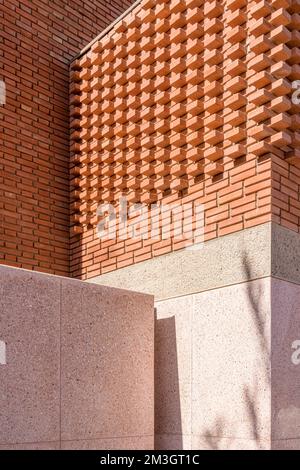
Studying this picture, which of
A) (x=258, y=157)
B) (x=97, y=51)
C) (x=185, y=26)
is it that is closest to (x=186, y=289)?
(x=258, y=157)

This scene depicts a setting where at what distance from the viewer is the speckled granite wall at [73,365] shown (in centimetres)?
473

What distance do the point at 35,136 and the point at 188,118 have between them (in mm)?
2369

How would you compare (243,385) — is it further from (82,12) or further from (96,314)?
(82,12)

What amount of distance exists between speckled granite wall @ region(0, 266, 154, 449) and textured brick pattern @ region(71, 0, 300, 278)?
1.03 metres

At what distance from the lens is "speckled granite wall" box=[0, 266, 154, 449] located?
4730 millimetres

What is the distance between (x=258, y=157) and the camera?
538 centimetres

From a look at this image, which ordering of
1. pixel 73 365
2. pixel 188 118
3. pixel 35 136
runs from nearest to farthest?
pixel 73 365 → pixel 188 118 → pixel 35 136

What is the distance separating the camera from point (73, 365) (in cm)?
512

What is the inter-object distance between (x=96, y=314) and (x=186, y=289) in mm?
927

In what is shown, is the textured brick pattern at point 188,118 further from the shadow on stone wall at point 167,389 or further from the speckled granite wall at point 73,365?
the speckled granite wall at point 73,365

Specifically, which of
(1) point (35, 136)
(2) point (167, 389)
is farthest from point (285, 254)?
(1) point (35, 136)

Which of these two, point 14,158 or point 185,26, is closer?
point 185,26

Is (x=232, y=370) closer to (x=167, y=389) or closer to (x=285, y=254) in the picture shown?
(x=167, y=389)

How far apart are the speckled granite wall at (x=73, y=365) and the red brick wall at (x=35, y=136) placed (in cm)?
204
